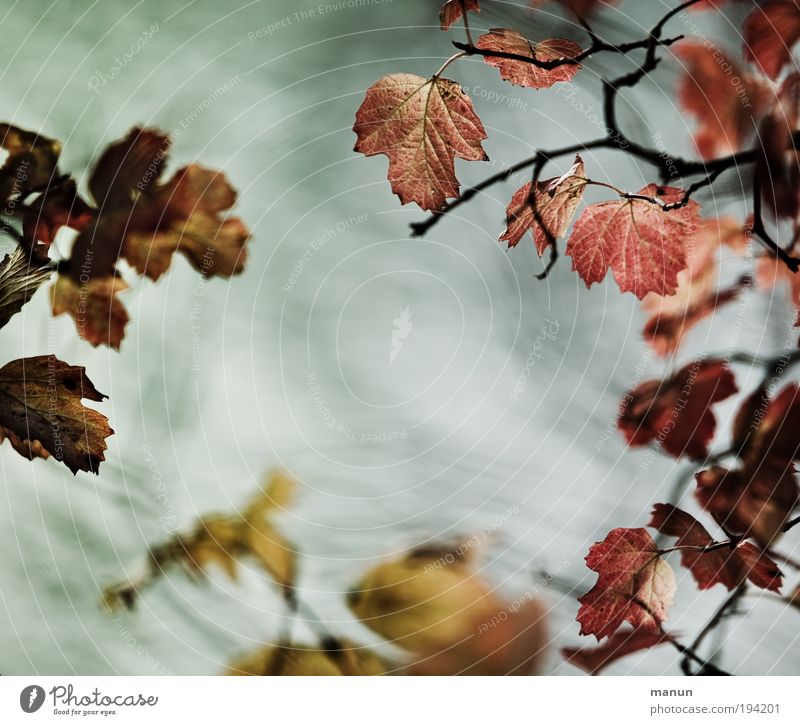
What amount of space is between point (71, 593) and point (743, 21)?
0.60m

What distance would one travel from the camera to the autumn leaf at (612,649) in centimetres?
40

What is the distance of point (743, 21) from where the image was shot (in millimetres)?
394

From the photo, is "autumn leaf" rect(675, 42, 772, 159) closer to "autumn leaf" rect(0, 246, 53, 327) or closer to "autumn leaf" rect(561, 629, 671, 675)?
"autumn leaf" rect(561, 629, 671, 675)

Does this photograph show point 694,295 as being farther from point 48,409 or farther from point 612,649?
point 48,409

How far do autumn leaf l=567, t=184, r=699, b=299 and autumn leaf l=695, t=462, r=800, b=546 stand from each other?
139 millimetres

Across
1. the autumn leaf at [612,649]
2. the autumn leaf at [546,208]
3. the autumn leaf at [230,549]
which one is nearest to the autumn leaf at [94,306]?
the autumn leaf at [230,549]

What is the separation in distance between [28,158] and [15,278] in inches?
3.1

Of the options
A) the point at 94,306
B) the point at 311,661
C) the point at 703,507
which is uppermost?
the point at 94,306

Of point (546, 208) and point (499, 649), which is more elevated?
point (546, 208)

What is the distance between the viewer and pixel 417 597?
38 cm

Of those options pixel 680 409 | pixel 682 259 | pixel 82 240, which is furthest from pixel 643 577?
pixel 82 240

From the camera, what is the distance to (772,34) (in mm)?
396

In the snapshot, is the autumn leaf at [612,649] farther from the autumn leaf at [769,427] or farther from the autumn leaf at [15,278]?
the autumn leaf at [15,278]

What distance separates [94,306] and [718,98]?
445mm
